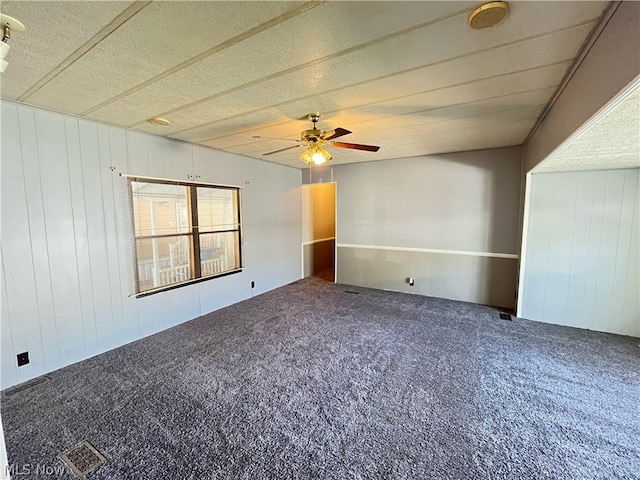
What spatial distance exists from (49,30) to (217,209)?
2.84 m

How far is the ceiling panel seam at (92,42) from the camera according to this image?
1289 millimetres

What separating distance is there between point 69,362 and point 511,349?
4.51 metres

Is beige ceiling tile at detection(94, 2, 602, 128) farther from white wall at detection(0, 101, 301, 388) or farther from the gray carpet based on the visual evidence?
the gray carpet

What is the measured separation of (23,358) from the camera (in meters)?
2.43

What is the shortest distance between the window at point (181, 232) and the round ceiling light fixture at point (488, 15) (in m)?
3.44

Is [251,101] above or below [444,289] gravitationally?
above

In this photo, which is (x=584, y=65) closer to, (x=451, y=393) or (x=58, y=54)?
(x=451, y=393)

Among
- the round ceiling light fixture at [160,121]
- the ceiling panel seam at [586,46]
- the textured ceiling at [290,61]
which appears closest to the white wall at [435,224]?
the textured ceiling at [290,61]

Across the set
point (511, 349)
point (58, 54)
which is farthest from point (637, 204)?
point (58, 54)

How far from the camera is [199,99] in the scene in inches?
90.7

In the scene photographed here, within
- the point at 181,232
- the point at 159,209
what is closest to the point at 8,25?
the point at 159,209

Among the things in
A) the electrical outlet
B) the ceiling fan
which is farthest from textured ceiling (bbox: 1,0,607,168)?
the electrical outlet

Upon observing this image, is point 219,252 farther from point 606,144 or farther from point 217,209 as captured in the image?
point 606,144

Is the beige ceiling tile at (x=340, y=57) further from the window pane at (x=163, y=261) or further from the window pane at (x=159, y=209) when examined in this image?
the window pane at (x=163, y=261)
